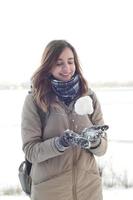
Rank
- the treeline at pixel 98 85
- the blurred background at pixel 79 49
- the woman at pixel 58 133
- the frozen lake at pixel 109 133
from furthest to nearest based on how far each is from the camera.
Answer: the blurred background at pixel 79 49 < the treeline at pixel 98 85 < the frozen lake at pixel 109 133 < the woman at pixel 58 133

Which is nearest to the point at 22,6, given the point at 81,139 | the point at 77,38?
the point at 77,38

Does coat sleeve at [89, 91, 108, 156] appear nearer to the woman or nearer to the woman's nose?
the woman

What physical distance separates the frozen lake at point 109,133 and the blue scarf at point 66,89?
5.59 ft

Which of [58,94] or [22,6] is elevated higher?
[22,6]

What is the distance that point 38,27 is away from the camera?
4.20 meters

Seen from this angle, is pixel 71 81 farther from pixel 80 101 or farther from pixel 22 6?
pixel 22 6

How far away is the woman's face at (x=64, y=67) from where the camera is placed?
1.32 m

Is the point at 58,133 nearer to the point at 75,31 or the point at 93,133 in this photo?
the point at 93,133

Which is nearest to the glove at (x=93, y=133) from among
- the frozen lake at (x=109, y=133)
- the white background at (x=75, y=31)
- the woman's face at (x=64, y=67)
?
the woman's face at (x=64, y=67)

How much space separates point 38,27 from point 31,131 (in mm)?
3058

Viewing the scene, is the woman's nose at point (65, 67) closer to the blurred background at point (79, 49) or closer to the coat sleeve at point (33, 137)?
the coat sleeve at point (33, 137)

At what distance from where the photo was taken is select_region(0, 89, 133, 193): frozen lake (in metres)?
3.13

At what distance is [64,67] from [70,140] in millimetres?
268

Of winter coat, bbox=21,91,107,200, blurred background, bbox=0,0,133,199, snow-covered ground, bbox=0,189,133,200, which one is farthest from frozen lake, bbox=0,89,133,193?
winter coat, bbox=21,91,107,200
